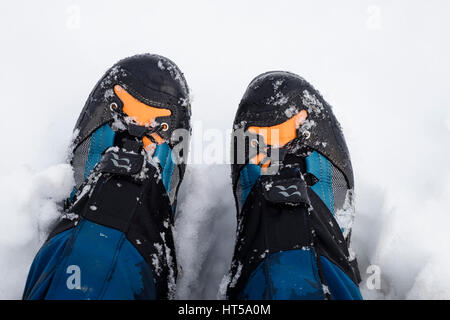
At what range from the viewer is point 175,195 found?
1.12m

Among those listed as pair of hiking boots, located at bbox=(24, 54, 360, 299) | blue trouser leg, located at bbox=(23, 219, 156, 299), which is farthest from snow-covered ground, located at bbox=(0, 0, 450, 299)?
blue trouser leg, located at bbox=(23, 219, 156, 299)

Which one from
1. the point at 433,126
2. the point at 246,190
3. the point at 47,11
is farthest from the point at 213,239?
the point at 47,11

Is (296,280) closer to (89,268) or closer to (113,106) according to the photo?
(89,268)

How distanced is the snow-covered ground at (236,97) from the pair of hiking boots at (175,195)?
4.0 inches

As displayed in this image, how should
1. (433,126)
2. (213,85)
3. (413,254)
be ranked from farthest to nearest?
(213,85)
(433,126)
(413,254)

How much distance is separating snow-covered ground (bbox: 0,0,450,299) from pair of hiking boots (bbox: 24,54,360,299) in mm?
101

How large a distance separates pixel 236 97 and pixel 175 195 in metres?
0.43

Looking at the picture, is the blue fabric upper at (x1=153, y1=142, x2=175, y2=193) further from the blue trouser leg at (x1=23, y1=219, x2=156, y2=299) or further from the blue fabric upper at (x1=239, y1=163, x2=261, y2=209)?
the blue trouser leg at (x1=23, y1=219, x2=156, y2=299)

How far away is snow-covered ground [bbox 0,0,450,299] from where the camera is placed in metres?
1.01

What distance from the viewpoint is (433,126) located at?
1.24 metres

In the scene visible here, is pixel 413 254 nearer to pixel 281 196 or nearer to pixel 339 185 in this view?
pixel 339 185

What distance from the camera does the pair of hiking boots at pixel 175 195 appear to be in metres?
0.70

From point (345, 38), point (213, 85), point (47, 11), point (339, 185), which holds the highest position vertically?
point (47, 11)
